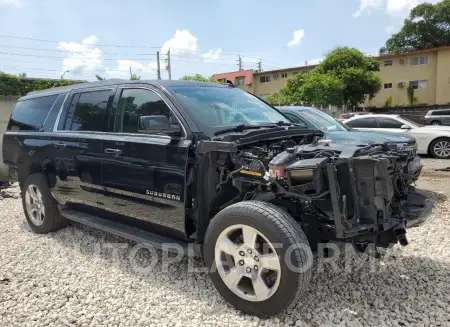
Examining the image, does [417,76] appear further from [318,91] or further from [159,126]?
[159,126]

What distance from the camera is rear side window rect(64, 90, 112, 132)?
4176 millimetres

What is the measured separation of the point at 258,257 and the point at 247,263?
0.11 metres

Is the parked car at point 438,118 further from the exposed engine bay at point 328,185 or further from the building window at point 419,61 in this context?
the exposed engine bay at point 328,185

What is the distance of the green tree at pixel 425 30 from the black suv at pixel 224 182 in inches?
2079

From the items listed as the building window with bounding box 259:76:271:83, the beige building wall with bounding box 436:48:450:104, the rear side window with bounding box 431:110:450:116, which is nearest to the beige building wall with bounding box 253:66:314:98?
the building window with bounding box 259:76:271:83

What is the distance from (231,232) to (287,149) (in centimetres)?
78

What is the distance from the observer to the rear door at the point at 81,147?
4113 millimetres

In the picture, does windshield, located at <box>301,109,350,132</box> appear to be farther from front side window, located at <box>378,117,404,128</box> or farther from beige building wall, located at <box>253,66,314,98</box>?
beige building wall, located at <box>253,66,314,98</box>

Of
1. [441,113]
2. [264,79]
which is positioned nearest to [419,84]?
[264,79]

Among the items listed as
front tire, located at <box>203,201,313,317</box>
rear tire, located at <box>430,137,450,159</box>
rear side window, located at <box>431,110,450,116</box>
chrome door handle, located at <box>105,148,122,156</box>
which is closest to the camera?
front tire, located at <box>203,201,313,317</box>

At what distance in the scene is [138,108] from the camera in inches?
153

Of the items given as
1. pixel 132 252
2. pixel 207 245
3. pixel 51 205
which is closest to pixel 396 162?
pixel 207 245

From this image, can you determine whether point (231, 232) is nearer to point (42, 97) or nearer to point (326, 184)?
point (326, 184)

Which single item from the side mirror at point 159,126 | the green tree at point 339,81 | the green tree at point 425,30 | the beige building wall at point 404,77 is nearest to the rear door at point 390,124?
the side mirror at point 159,126
